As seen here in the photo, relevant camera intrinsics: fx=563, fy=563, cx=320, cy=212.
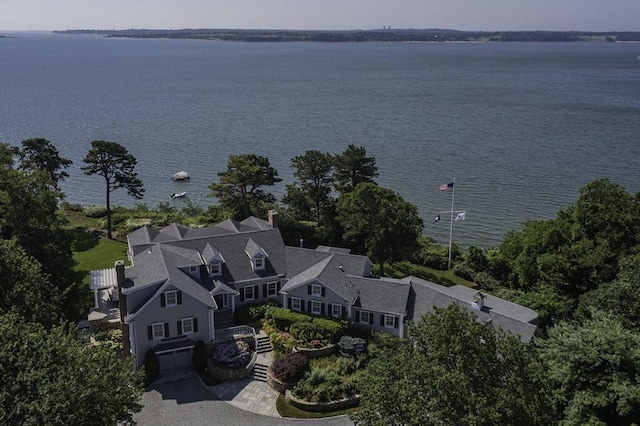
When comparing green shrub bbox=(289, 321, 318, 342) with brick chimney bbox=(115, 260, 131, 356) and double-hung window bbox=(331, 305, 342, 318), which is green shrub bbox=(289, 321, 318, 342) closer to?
double-hung window bbox=(331, 305, 342, 318)

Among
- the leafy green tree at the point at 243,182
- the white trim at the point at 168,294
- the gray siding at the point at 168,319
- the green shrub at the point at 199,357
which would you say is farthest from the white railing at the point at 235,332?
the leafy green tree at the point at 243,182

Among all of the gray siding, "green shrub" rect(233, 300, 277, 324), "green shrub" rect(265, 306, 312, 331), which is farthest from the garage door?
"green shrub" rect(265, 306, 312, 331)

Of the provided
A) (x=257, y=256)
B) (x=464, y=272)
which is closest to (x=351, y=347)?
(x=257, y=256)

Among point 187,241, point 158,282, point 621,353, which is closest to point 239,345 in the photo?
point 158,282

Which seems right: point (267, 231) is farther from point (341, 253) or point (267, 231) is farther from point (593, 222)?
point (593, 222)

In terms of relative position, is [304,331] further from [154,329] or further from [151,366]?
[151,366]

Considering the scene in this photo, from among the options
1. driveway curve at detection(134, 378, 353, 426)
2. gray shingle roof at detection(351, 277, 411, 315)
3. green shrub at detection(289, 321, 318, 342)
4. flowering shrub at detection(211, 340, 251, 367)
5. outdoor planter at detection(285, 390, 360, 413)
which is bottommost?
driveway curve at detection(134, 378, 353, 426)
